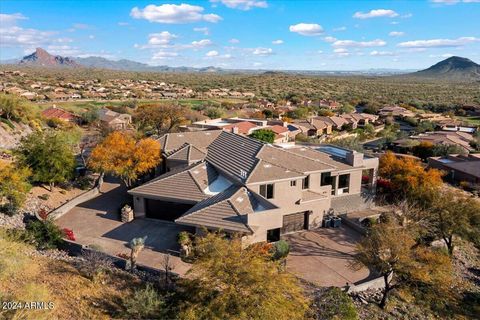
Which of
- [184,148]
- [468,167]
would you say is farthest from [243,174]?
[468,167]

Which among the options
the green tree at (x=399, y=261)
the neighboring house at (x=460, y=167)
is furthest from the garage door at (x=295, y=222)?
the neighboring house at (x=460, y=167)

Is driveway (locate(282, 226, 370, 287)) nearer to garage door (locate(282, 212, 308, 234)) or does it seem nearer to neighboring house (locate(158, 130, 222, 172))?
garage door (locate(282, 212, 308, 234))

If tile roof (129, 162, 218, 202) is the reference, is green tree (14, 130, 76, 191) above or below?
above

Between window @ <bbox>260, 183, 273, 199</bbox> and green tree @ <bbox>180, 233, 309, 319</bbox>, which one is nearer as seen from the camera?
green tree @ <bbox>180, 233, 309, 319</bbox>

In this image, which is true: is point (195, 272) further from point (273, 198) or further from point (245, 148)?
point (245, 148)

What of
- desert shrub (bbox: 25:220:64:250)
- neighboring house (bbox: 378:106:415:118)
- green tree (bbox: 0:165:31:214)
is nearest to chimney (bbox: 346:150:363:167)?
desert shrub (bbox: 25:220:64:250)

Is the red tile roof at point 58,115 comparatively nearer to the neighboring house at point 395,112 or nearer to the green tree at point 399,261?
the green tree at point 399,261

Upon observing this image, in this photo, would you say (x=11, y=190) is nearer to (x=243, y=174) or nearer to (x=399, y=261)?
(x=243, y=174)

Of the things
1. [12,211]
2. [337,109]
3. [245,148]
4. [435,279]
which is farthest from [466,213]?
[337,109]
